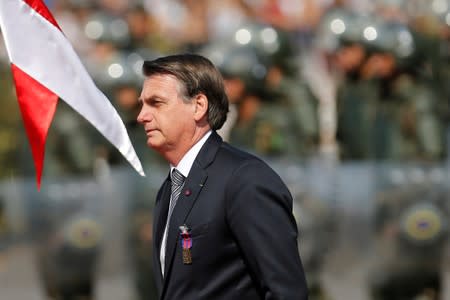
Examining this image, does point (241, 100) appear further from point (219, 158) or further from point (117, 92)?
point (219, 158)

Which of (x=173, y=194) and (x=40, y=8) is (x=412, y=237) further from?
(x=173, y=194)

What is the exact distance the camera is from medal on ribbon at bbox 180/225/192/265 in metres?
2.72

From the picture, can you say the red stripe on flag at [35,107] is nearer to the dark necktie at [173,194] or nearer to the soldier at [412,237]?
the dark necktie at [173,194]

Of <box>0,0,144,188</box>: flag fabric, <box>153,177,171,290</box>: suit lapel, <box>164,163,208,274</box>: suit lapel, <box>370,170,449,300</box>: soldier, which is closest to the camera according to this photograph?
<box>164,163,208,274</box>: suit lapel

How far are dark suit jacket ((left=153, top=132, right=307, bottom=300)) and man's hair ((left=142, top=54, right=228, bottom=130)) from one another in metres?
0.12

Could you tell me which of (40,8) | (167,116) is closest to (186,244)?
(167,116)

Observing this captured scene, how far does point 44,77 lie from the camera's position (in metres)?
3.32

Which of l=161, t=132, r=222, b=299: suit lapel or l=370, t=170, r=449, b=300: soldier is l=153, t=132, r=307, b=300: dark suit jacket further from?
l=370, t=170, r=449, b=300: soldier

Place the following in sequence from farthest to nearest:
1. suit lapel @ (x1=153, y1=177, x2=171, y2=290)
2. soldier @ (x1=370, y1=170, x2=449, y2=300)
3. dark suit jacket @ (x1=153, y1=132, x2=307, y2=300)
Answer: soldier @ (x1=370, y1=170, x2=449, y2=300), suit lapel @ (x1=153, y1=177, x2=171, y2=290), dark suit jacket @ (x1=153, y1=132, x2=307, y2=300)

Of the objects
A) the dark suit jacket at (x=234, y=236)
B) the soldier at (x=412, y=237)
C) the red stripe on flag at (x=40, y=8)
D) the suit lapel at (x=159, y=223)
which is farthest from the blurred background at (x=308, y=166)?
the dark suit jacket at (x=234, y=236)

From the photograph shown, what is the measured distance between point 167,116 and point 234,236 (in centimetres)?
35

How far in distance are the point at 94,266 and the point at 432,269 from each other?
1.99 m

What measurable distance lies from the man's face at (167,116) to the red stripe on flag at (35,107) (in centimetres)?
57

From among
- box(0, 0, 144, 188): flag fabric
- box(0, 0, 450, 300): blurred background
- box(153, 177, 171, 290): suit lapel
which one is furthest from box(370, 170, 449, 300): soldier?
box(153, 177, 171, 290): suit lapel
